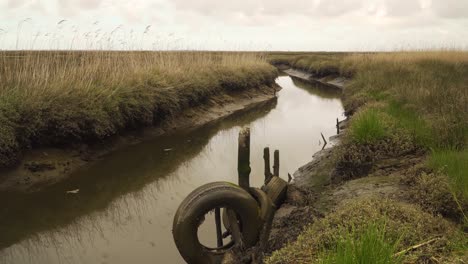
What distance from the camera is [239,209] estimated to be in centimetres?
481

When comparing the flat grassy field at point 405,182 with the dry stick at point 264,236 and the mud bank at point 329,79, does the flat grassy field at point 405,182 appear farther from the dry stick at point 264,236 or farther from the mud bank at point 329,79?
the mud bank at point 329,79

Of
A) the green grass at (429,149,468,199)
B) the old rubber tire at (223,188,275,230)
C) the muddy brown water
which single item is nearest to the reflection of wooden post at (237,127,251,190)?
the old rubber tire at (223,188,275,230)

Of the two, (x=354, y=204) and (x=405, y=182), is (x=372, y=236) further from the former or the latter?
(x=405, y=182)

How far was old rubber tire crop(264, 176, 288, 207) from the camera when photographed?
6129 millimetres

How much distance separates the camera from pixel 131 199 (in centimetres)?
792

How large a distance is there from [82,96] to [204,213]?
6.43 meters

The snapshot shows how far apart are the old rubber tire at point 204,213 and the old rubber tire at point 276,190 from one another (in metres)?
1.20

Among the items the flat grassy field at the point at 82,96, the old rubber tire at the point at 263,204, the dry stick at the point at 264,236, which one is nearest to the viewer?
the dry stick at the point at 264,236

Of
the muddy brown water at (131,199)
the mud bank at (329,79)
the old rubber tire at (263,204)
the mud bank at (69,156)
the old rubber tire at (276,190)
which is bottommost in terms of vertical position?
the muddy brown water at (131,199)

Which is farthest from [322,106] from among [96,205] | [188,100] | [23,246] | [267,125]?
[23,246]

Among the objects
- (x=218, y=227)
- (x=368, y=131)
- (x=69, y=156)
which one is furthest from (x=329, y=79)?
(x=218, y=227)

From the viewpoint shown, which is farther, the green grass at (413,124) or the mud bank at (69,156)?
the mud bank at (69,156)

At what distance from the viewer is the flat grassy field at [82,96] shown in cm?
862

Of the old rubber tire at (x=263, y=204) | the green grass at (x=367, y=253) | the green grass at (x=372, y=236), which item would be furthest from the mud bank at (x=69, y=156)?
the green grass at (x=367, y=253)
